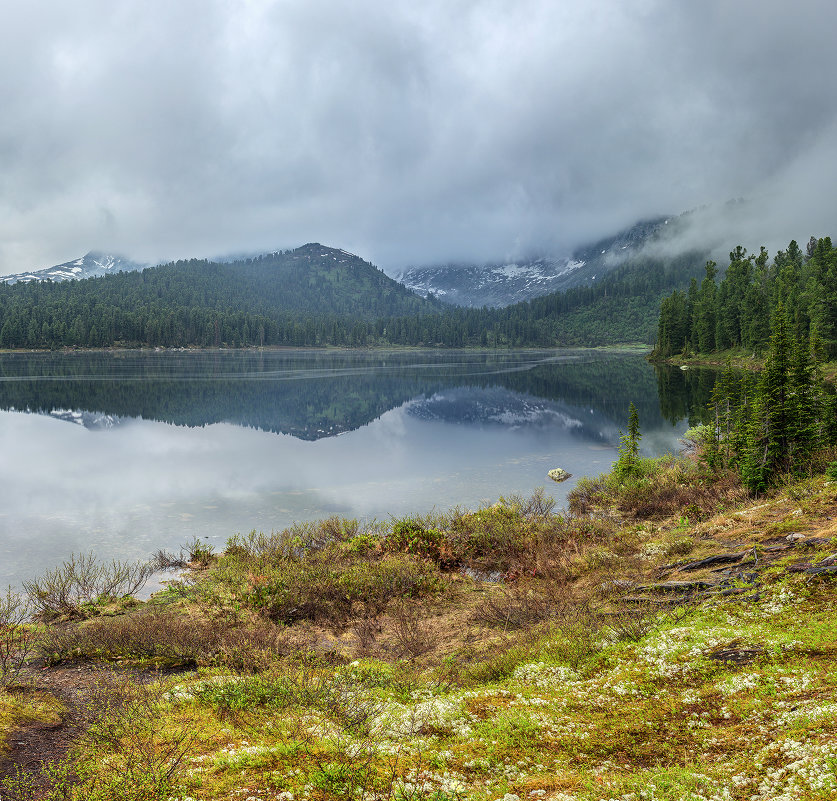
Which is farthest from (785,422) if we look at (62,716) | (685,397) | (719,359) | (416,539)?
(719,359)

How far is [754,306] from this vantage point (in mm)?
125312

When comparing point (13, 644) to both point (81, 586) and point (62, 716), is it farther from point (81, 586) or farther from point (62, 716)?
point (62, 716)

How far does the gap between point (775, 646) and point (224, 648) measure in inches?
509

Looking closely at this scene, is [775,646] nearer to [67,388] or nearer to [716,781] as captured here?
[716,781]

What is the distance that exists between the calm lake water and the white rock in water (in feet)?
2.24

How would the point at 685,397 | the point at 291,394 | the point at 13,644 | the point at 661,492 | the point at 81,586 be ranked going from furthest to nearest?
Answer: the point at 291,394 < the point at 685,397 < the point at 661,492 < the point at 81,586 < the point at 13,644

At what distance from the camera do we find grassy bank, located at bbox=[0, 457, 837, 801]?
7562 mm

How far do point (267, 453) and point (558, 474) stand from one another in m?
26.4

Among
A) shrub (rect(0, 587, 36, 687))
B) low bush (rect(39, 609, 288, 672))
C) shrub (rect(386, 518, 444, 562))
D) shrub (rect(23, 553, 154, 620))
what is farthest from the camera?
shrub (rect(386, 518, 444, 562))

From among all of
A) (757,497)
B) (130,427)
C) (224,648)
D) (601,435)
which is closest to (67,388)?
(130,427)

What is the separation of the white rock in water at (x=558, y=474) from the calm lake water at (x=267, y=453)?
2.24 feet

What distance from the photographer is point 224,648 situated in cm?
Answer: 1382

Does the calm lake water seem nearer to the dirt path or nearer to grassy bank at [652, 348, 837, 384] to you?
the dirt path

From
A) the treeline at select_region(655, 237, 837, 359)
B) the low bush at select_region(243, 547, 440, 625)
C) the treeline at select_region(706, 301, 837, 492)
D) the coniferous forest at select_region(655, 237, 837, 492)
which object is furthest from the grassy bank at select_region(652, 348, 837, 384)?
the low bush at select_region(243, 547, 440, 625)
